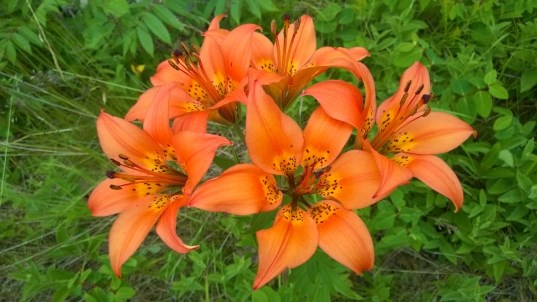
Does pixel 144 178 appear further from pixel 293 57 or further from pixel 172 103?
pixel 293 57

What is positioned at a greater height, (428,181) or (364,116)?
(364,116)

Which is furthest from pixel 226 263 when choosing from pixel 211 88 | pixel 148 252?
pixel 211 88

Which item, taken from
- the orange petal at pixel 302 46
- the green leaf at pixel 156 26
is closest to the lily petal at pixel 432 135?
the orange petal at pixel 302 46

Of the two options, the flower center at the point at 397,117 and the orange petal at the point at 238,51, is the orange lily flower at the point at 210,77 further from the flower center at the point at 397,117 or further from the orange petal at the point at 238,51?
the flower center at the point at 397,117

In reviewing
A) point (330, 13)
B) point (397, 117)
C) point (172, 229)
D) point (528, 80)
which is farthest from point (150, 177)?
point (528, 80)

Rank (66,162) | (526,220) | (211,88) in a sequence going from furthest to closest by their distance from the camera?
(66,162) < (526,220) < (211,88)

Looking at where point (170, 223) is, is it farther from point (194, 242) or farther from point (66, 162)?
point (66, 162)

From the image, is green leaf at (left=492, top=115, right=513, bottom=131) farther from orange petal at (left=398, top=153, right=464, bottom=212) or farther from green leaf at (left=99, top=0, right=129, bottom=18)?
green leaf at (left=99, top=0, right=129, bottom=18)
